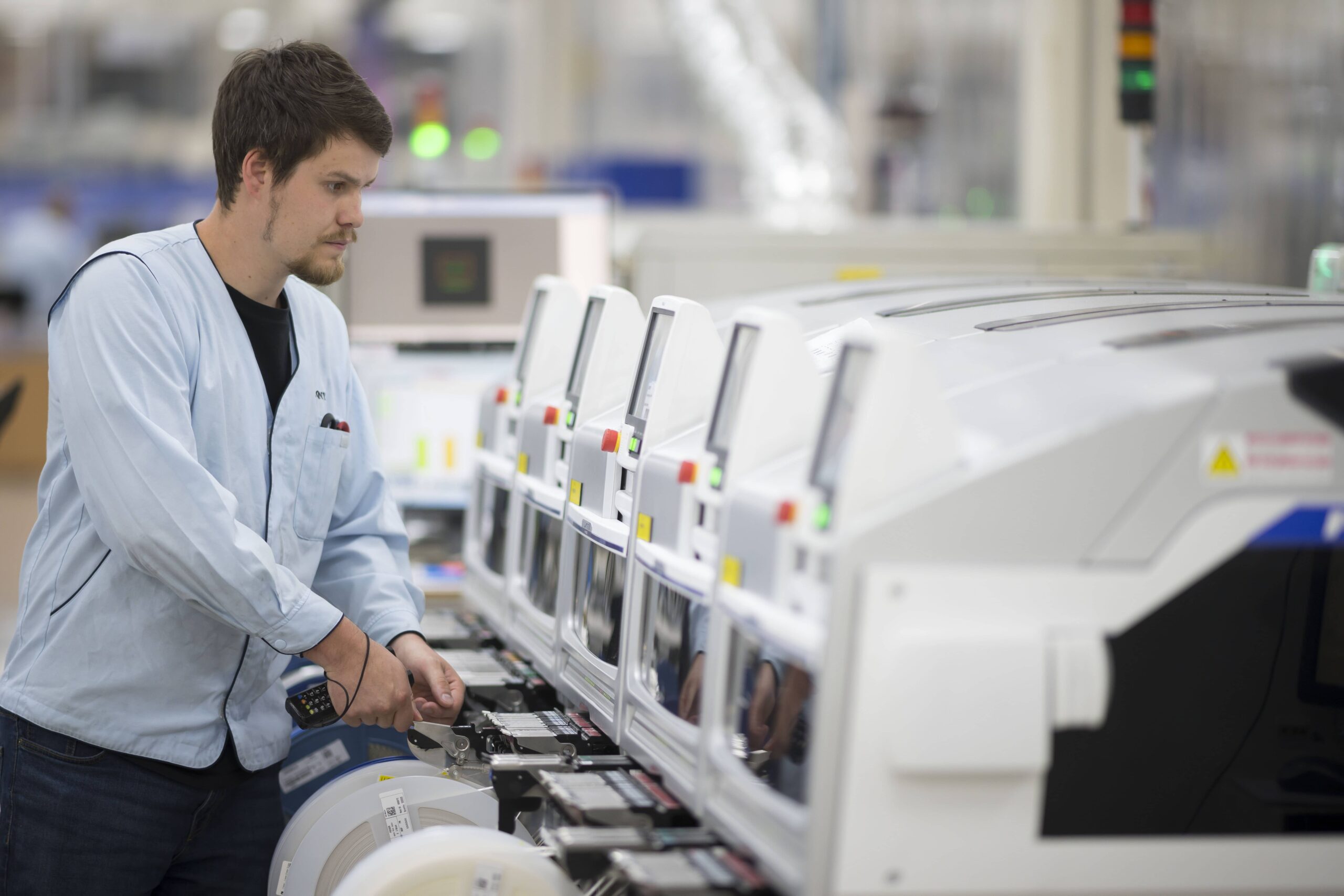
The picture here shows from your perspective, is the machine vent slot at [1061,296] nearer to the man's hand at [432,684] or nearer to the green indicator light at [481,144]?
the man's hand at [432,684]

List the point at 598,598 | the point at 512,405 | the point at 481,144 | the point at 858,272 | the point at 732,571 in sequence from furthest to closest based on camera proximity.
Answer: the point at 481,144 → the point at 858,272 → the point at 512,405 → the point at 598,598 → the point at 732,571

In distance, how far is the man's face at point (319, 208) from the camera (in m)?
2.19

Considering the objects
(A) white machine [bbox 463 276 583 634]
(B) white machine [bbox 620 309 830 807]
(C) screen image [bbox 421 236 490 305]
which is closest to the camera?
(B) white machine [bbox 620 309 830 807]

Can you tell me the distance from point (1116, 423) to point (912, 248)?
9.72 ft

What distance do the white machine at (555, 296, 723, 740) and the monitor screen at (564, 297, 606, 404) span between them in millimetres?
158

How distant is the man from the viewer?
80.6 inches

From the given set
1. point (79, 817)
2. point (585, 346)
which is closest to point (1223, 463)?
point (585, 346)

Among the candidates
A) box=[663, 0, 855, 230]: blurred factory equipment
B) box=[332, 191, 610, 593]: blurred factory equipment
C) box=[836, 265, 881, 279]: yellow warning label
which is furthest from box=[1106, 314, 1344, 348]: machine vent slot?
box=[663, 0, 855, 230]: blurred factory equipment

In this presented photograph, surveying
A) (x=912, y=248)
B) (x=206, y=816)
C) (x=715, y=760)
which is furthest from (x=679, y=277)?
(x=715, y=760)

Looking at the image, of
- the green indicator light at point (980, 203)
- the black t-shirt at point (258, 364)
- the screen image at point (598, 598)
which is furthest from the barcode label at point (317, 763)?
the green indicator light at point (980, 203)

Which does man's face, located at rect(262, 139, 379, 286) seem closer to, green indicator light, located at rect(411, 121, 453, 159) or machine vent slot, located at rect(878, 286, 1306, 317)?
machine vent slot, located at rect(878, 286, 1306, 317)

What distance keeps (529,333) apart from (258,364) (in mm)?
1109

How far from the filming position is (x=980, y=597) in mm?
1541

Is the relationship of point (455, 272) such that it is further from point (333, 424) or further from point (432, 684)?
point (432, 684)
